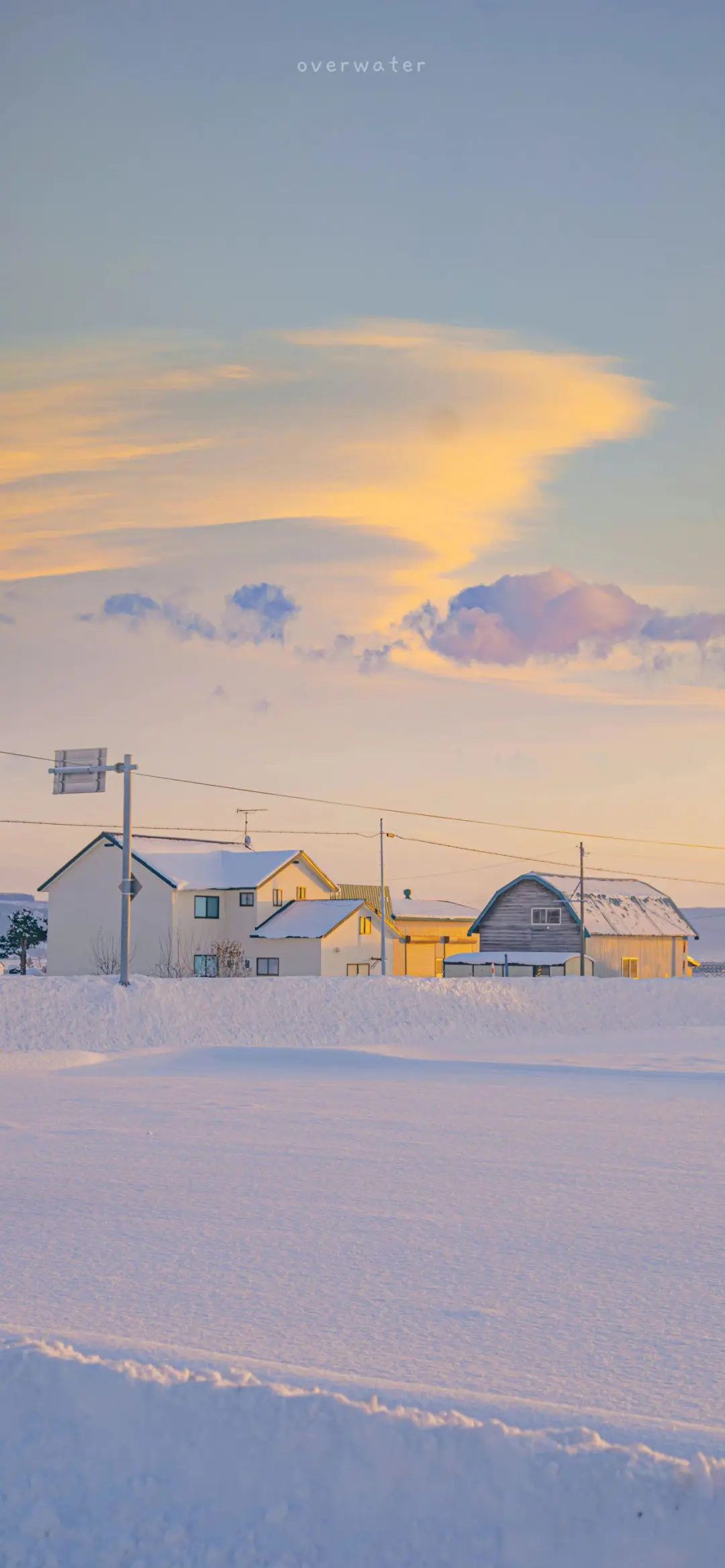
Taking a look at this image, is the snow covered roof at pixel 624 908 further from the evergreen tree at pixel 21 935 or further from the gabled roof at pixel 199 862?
the evergreen tree at pixel 21 935

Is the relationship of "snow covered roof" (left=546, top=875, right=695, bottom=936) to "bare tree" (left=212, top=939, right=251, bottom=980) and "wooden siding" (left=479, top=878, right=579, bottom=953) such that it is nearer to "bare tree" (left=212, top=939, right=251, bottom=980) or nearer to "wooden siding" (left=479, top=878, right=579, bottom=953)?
"wooden siding" (left=479, top=878, right=579, bottom=953)

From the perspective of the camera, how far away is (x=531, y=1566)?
4.60 metres

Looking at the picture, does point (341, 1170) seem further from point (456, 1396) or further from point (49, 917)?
point (49, 917)

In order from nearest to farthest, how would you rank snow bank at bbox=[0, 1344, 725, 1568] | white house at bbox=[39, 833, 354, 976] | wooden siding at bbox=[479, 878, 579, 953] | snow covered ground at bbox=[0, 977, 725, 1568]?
snow bank at bbox=[0, 1344, 725, 1568] → snow covered ground at bbox=[0, 977, 725, 1568] → white house at bbox=[39, 833, 354, 976] → wooden siding at bbox=[479, 878, 579, 953]

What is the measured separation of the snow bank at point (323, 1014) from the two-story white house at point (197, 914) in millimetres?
22726

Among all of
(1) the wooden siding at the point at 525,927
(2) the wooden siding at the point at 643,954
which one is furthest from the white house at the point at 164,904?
(2) the wooden siding at the point at 643,954

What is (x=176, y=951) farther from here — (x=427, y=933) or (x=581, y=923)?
(x=427, y=933)

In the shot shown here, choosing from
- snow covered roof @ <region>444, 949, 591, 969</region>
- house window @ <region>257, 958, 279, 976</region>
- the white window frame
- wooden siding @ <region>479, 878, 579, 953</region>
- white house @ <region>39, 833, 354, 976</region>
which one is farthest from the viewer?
the white window frame

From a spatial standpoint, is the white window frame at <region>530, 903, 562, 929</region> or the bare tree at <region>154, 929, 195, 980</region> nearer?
the bare tree at <region>154, 929, 195, 980</region>

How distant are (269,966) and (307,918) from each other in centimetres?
301

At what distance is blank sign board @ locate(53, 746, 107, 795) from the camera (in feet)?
102

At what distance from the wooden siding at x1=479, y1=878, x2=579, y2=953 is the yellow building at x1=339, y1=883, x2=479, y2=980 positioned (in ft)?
20.3

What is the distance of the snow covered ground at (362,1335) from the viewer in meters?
4.79

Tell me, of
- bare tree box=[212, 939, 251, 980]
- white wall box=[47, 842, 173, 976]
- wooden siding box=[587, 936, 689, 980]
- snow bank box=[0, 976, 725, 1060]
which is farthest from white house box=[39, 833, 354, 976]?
snow bank box=[0, 976, 725, 1060]
